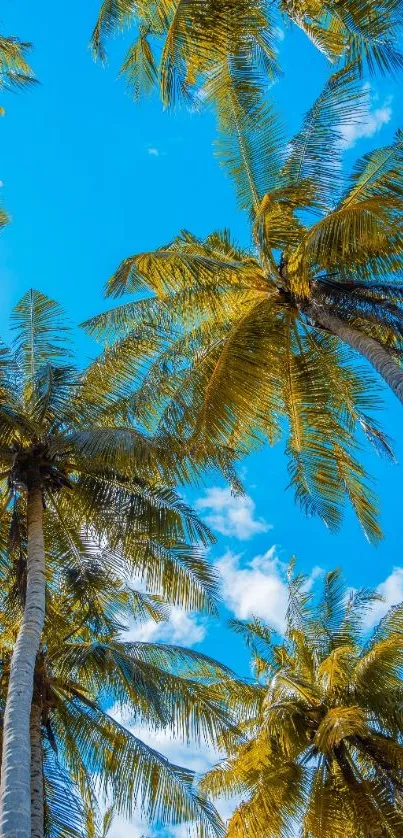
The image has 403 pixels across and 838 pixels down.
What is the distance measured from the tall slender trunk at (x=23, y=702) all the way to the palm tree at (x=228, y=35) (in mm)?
6155

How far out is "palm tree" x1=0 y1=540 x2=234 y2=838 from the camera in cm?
943

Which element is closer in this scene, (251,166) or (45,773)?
(45,773)

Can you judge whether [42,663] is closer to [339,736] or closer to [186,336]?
[339,736]

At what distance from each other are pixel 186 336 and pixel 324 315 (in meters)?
2.27

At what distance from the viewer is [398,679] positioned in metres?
12.2

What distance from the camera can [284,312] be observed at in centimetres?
1064

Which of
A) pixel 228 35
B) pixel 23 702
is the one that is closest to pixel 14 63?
pixel 228 35

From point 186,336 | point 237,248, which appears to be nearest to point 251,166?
point 237,248

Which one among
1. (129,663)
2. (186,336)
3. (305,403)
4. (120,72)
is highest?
(120,72)

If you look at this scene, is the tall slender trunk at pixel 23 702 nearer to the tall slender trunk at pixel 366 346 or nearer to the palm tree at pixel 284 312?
the palm tree at pixel 284 312

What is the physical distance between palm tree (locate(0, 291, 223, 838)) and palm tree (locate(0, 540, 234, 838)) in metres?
0.49

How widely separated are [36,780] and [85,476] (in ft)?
12.8

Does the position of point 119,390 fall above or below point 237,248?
below

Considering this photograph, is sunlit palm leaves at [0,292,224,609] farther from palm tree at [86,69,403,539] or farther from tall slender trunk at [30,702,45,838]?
tall slender trunk at [30,702,45,838]
